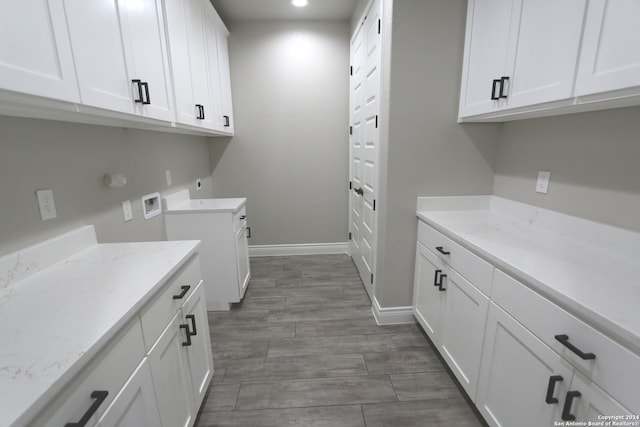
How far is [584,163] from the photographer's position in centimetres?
139

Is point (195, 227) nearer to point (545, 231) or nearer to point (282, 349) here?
point (282, 349)

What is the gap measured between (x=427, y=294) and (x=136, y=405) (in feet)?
5.51

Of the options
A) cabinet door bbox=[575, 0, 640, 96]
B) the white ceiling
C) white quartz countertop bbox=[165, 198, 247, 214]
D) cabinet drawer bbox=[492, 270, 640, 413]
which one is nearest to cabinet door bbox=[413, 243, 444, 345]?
cabinet drawer bbox=[492, 270, 640, 413]

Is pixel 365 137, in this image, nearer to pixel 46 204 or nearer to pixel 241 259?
pixel 241 259

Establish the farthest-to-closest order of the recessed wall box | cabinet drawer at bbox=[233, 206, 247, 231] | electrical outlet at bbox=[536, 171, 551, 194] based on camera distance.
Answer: cabinet drawer at bbox=[233, 206, 247, 231] < the recessed wall box < electrical outlet at bbox=[536, 171, 551, 194]

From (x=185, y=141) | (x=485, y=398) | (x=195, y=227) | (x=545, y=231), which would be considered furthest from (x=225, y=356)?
(x=545, y=231)

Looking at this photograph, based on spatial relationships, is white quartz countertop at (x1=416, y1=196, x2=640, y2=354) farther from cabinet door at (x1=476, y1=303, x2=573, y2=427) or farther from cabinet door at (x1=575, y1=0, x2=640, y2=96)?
cabinet door at (x1=575, y1=0, x2=640, y2=96)

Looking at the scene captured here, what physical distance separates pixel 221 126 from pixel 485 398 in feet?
9.35

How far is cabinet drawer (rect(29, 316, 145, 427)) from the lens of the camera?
620 millimetres

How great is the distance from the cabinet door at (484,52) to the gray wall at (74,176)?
2.13m

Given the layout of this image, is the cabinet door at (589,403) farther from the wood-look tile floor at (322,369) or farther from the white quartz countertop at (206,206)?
the white quartz countertop at (206,206)

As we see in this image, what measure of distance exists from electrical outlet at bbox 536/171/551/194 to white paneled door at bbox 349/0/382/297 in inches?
39.6

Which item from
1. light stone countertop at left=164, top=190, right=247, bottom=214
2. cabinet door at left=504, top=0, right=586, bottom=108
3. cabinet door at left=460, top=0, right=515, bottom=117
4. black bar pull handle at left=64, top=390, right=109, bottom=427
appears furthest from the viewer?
light stone countertop at left=164, top=190, right=247, bottom=214

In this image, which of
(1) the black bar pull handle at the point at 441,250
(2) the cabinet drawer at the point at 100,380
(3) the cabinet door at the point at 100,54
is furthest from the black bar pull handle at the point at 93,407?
(1) the black bar pull handle at the point at 441,250
